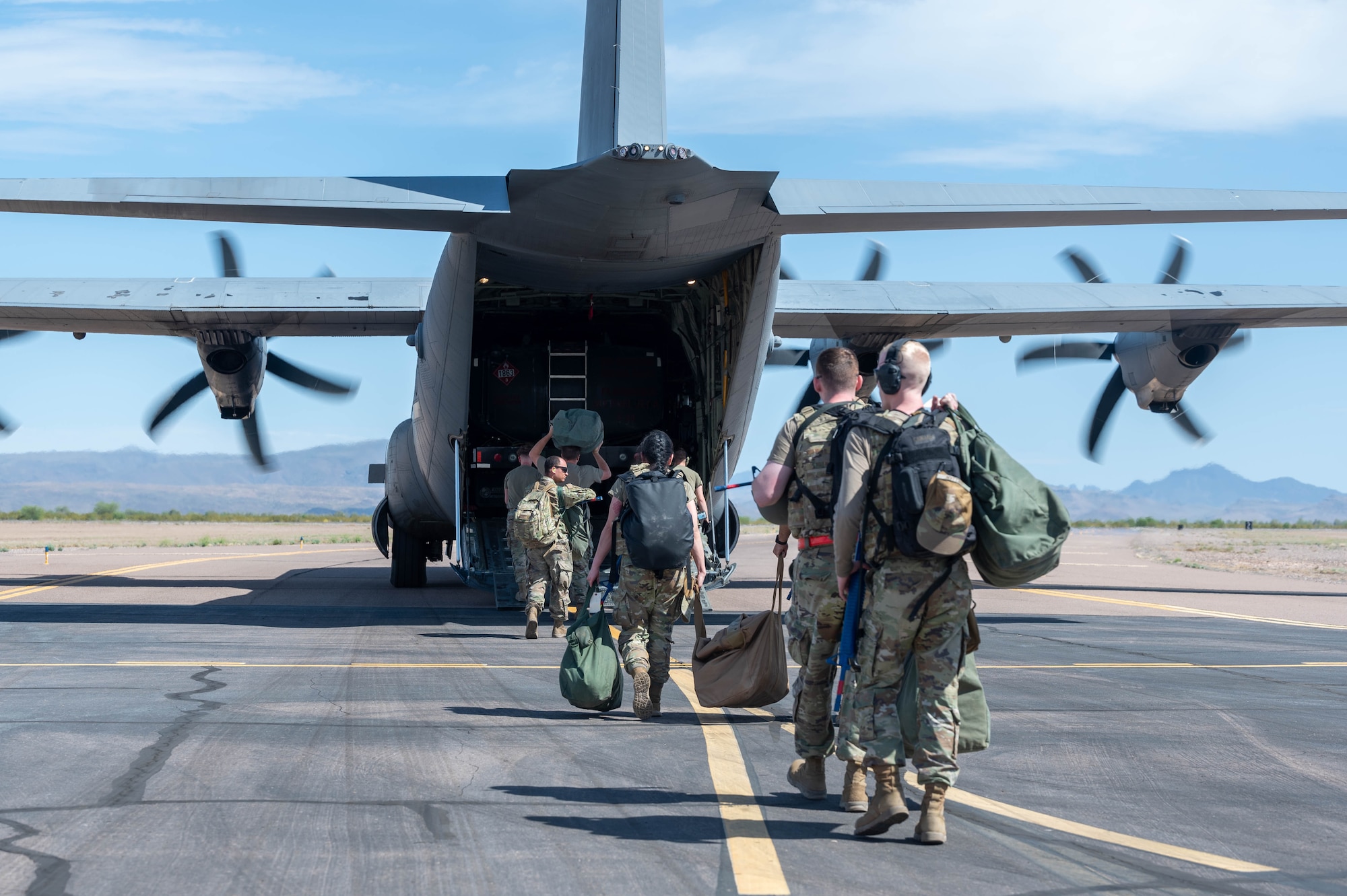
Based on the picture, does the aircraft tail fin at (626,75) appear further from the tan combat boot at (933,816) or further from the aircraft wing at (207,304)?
the tan combat boot at (933,816)

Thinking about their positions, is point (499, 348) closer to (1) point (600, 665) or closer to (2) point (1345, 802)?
(1) point (600, 665)

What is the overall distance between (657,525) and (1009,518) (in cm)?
270

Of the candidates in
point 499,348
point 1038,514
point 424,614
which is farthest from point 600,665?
point 499,348

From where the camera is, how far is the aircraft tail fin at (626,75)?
1048 cm

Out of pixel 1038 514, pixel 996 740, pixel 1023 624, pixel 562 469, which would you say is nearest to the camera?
pixel 1038 514

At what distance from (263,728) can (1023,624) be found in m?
9.31

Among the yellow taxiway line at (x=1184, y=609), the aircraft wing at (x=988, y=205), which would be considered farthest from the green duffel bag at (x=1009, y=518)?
the yellow taxiway line at (x=1184, y=609)

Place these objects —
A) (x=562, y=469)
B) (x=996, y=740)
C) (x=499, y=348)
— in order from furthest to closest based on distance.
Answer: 1. (x=499, y=348)
2. (x=562, y=469)
3. (x=996, y=740)

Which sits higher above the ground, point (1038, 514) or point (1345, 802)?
point (1038, 514)

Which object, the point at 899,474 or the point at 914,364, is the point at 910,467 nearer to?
the point at 899,474

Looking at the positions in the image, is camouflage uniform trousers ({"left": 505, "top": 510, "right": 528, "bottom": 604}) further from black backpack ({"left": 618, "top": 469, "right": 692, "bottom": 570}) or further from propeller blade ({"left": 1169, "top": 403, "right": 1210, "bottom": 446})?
propeller blade ({"left": 1169, "top": 403, "right": 1210, "bottom": 446})

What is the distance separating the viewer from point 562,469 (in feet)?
34.1

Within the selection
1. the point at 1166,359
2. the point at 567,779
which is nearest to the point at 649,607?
the point at 567,779

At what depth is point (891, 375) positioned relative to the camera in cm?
462
